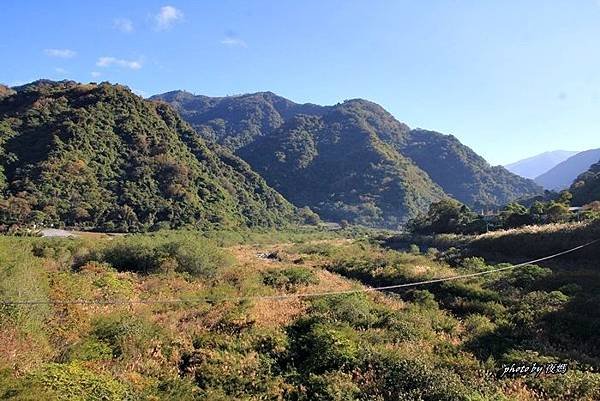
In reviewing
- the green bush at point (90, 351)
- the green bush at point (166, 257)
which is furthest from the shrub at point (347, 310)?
the green bush at point (166, 257)

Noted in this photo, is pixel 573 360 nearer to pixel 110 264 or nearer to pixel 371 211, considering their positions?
pixel 110 264

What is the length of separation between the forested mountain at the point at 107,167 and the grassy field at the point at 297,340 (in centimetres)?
4584

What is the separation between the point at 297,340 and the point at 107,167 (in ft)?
214

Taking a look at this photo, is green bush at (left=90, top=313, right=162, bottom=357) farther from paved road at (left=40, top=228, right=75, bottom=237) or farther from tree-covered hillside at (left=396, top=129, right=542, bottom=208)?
tree-covered hillside at (left=396, top=129, right=542, bottom=208)

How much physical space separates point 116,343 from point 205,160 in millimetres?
83708

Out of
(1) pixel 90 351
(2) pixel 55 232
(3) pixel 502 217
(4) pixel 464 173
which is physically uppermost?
(4) pixel 464 173

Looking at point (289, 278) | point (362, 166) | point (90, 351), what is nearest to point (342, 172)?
point (362, 166)

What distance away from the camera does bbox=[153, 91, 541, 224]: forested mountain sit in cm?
12681

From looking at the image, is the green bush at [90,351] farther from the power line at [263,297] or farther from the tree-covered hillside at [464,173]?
the tree-covered hillside at [464,173]

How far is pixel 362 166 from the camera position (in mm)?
136625

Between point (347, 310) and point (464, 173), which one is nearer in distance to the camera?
point (347, 310)

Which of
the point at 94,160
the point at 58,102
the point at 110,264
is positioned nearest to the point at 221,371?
the point at 110,264

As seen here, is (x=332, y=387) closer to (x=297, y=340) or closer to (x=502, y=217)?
(x=297, y=340)

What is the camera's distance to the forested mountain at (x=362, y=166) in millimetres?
126812
